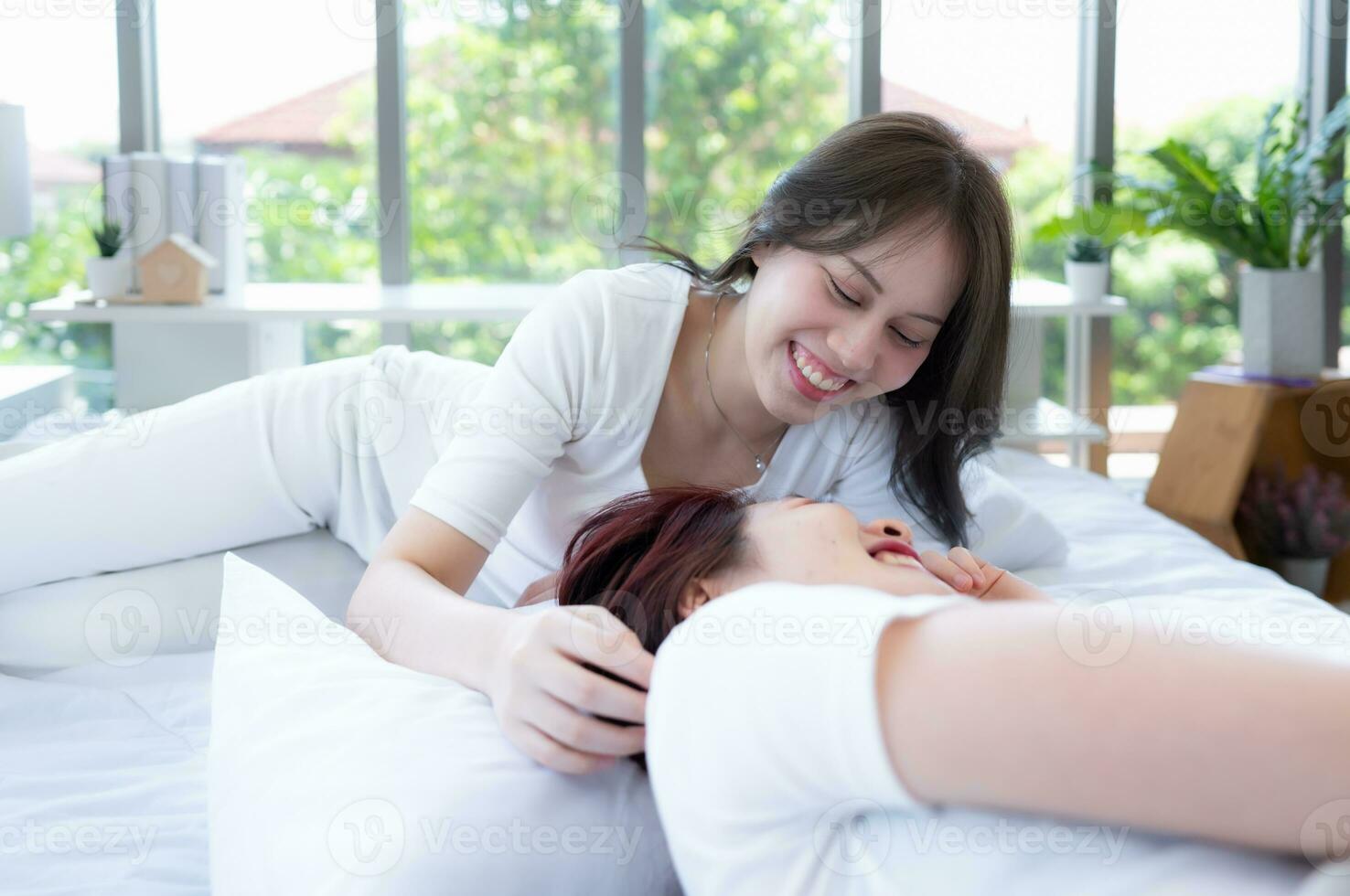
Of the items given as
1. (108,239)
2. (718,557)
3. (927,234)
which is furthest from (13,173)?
(718,557)

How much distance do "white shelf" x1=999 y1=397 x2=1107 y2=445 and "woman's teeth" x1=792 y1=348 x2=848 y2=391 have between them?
1.56 metres

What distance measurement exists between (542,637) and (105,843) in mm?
483

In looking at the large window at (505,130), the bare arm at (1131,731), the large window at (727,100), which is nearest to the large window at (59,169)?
the large window at (505,130)

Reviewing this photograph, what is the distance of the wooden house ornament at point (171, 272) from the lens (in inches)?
112

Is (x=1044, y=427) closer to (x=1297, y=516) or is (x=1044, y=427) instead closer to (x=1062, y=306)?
(x=1062, y=306)

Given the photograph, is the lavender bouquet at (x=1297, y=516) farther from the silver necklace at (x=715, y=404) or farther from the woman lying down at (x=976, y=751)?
the woman lying down at (x=976, y=751)

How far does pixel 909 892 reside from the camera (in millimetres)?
733

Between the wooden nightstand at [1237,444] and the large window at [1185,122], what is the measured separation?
0.69m

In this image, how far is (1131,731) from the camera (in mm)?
624

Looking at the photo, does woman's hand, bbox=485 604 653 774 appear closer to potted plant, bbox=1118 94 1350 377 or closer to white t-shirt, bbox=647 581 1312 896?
white t-shirt, bbox=647 581 1312 896

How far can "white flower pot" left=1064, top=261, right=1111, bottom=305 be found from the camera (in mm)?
3229

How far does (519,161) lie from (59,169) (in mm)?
1228

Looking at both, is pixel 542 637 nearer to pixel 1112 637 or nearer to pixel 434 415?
pixel 1112 637

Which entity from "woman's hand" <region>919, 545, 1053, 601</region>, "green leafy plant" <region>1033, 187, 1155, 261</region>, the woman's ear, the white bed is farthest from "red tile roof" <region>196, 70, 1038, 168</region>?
the woman's ear
